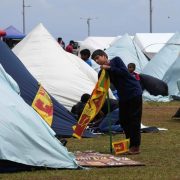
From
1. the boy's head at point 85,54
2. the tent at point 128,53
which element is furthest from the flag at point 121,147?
the tent at point 128,53

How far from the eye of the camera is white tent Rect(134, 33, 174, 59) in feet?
117

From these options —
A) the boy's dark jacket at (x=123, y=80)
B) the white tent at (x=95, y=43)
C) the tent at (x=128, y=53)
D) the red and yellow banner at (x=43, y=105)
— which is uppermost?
the boy's dark jacket at (x=123, y=80)

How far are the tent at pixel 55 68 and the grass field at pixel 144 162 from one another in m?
2.18

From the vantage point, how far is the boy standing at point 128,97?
401 inches

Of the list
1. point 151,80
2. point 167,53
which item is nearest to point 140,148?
point 151,80

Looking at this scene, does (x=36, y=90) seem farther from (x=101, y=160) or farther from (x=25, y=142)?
(x=25, y=142)

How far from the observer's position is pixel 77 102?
15.9 metres

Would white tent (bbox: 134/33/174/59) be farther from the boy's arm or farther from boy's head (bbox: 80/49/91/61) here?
A: the boy's arm

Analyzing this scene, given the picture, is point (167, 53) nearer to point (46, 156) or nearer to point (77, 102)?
point (77, 102)

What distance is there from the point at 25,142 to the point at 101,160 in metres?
1.33

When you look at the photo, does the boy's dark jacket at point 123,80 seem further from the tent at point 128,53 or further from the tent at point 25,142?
the tent at point 128,53

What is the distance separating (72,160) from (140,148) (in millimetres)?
2482

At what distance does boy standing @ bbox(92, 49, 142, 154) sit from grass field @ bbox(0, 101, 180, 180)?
0.33 metres

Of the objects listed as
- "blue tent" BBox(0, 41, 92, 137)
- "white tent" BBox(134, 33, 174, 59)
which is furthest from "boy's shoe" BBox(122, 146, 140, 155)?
"white tent" BBox(134, 33, 174, 59)
